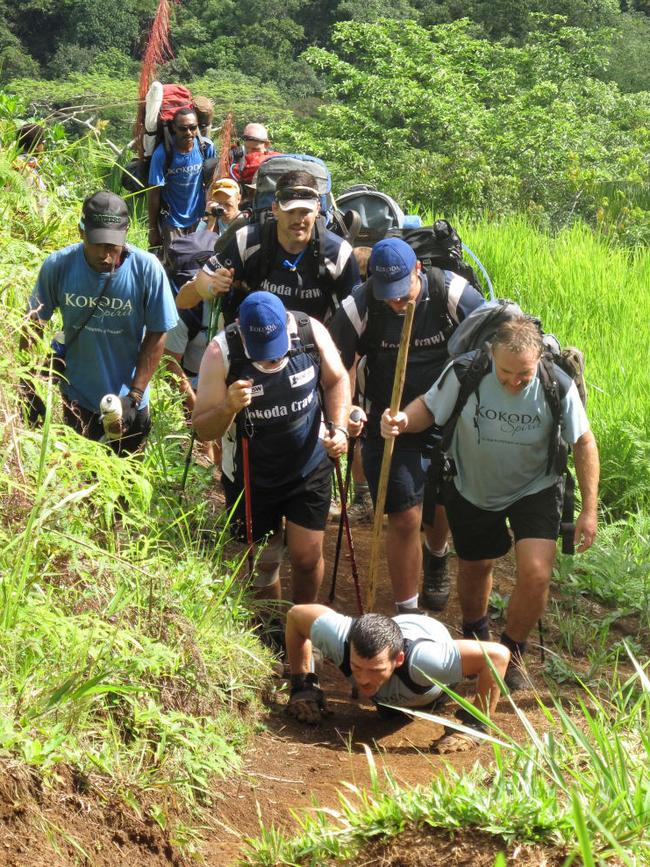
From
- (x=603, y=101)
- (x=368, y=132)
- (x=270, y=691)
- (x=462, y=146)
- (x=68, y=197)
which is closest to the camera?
(x=270, y=691)

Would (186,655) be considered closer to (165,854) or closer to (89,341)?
(165,854)

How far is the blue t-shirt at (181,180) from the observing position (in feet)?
30.8

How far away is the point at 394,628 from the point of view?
477cm

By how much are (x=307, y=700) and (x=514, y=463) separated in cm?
142

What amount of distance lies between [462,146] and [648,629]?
925 cm

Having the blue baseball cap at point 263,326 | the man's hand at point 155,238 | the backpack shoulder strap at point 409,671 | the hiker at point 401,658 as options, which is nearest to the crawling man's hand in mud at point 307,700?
the hiker at point 401,658

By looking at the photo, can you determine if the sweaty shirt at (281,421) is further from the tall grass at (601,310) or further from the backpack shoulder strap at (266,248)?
the tall grass at (601,310)

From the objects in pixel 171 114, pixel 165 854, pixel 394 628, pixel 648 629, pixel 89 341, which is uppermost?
pixel 171 114

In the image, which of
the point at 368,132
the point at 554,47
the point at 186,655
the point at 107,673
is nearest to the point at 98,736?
the point at 107,673

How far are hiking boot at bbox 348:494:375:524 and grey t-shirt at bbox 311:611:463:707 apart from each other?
271 centimetres

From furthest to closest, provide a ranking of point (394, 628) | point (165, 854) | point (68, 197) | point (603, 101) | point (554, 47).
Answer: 1. point (554, 47)
2. point (603, 101)
3. point (68, 197)
4. point (394, 628)
5. point (165, 854)

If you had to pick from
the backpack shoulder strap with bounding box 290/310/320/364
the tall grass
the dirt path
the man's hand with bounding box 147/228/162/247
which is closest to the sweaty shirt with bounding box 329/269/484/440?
the backpack shoulder strap with bounding box 290/310/320/364

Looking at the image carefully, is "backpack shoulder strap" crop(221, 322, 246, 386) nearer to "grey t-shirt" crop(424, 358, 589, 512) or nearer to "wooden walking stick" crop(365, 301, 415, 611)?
"wooden walking stick" crop(365, 301, 415, 611)

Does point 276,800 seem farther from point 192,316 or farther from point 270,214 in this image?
point 192,316
